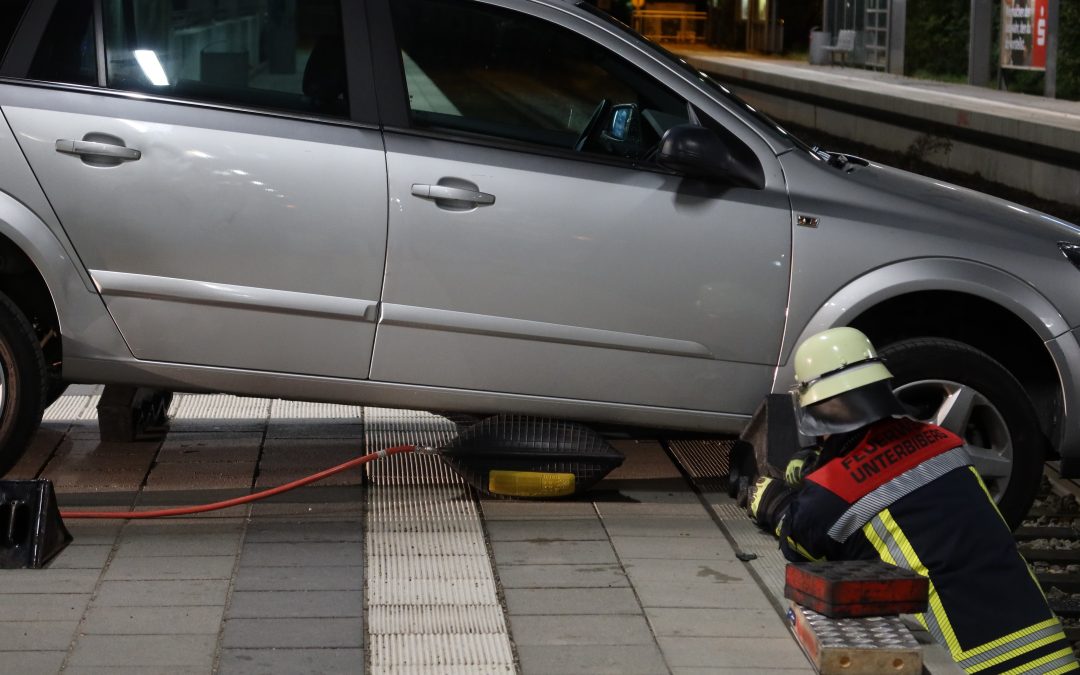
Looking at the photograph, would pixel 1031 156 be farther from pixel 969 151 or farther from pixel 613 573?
pixel 613 573

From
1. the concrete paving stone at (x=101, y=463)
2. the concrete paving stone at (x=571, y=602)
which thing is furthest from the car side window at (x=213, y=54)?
the concrete paving stone at (x=571, y=602)

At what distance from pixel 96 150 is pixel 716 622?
8.32ft

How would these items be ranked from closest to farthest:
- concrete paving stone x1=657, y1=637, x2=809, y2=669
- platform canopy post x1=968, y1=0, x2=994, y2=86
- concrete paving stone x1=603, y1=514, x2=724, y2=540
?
concrete paving stone x1=657, y1=637, x2=809, y2=669
concrete paving stone x1=603, y1=514, x2=724, y2=540
platform canopy post x1=968, y1=0, x2=994, y2=86

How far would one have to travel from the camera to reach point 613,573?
15.8ft

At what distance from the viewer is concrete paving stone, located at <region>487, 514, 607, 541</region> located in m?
5.16

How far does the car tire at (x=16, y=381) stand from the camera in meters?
5.26

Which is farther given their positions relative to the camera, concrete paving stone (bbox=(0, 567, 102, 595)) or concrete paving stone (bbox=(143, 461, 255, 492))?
concrete paving stone (bbox=(143, 461, 255, 492))

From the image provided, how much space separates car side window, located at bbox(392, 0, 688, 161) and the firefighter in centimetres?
160

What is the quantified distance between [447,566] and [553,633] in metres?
0.65

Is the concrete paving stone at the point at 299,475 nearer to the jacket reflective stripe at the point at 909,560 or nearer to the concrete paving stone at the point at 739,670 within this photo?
the concrete paving stone at the point at 739,670

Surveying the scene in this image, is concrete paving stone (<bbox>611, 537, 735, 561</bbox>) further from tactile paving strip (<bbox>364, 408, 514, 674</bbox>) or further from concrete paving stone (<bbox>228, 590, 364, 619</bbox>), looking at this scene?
concrete paving stone (<bbox>228, 590, 364, 619</bbox>)

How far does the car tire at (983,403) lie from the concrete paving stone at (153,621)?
8.07 ft

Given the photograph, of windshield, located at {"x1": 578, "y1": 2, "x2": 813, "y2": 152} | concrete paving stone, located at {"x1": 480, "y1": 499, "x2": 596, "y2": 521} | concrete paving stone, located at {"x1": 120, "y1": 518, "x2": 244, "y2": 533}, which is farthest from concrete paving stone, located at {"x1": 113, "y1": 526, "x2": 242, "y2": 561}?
windshield, located at {"x1": 578, "y1": 2, "x2": 813, "y2": 152}

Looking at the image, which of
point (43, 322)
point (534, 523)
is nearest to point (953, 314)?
point (534, 523)
